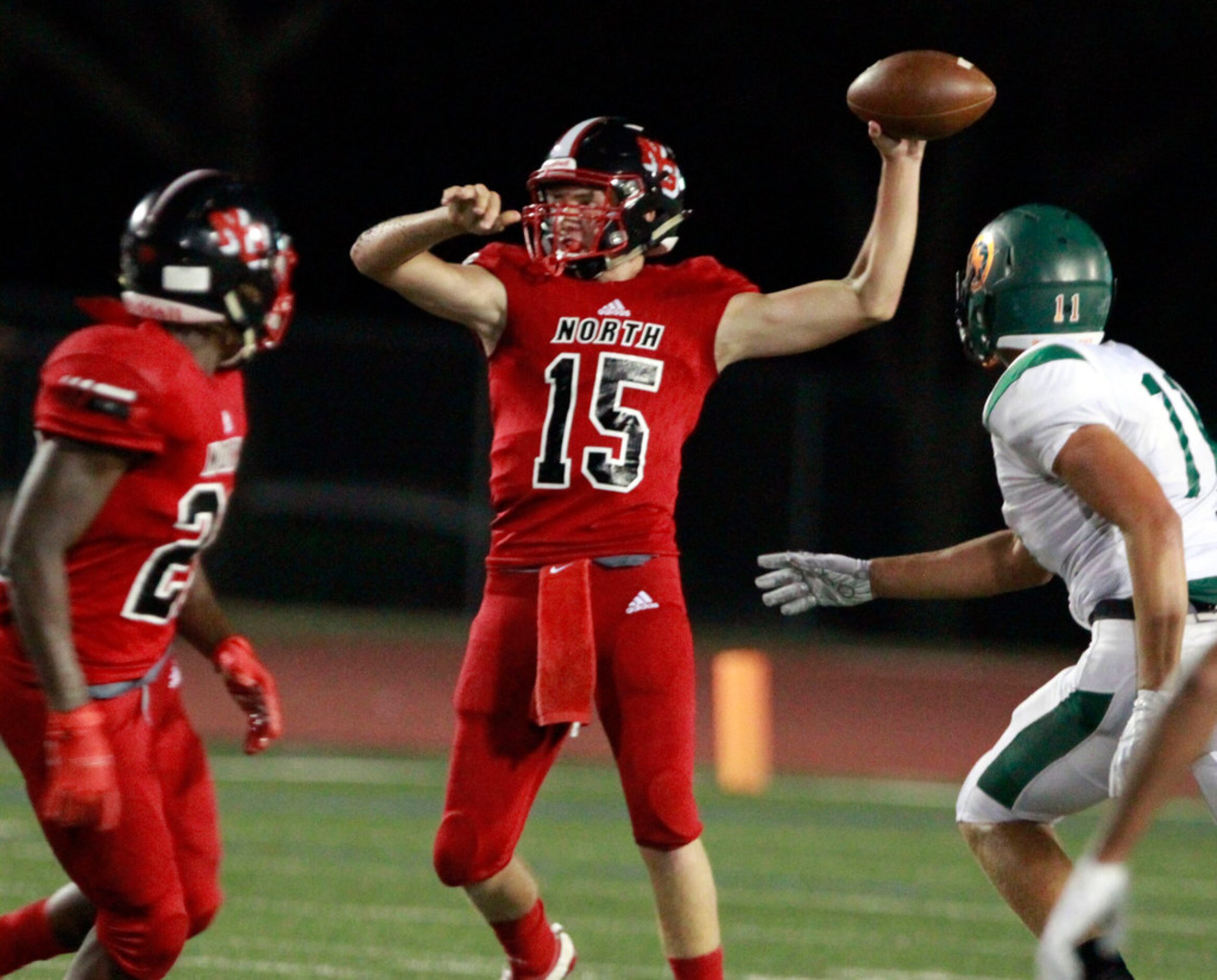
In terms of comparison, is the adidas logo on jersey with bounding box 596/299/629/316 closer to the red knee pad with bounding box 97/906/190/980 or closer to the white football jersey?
the white football jersey

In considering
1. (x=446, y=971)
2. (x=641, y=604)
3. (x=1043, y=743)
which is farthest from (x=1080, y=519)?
(x=446, y=971)

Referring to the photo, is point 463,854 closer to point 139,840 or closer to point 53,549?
point 139,840

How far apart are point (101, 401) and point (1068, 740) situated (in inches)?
75.8

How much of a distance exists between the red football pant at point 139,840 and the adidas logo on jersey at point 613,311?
1324mm

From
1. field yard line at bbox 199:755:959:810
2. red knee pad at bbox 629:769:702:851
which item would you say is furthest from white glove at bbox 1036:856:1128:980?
field yard line at bbox 199:755:959:810

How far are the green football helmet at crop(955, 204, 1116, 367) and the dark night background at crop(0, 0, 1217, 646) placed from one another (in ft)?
38.3

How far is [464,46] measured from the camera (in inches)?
896

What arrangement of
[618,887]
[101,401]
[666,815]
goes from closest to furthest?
[101,401]
[666,815]
[618,887]

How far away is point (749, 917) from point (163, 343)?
347 centimetres

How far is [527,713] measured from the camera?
4.58m

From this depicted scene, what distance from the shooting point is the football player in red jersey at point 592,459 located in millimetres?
4484

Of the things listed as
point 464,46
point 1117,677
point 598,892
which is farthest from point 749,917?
point 464,46

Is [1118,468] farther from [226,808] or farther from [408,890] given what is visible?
[226,808]

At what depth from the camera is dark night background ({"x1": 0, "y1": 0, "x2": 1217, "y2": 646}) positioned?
1633 centimetres
